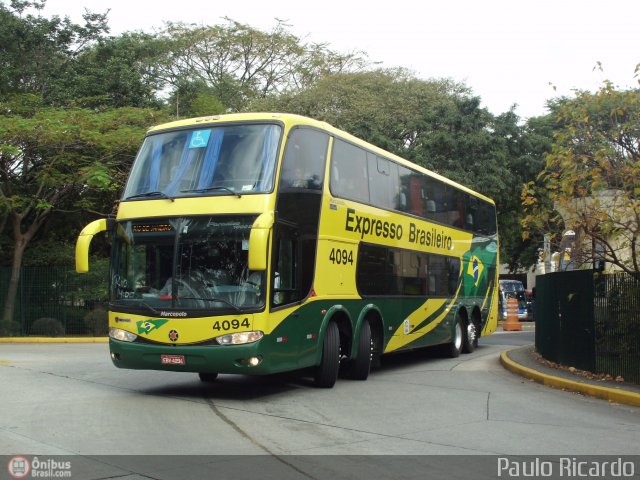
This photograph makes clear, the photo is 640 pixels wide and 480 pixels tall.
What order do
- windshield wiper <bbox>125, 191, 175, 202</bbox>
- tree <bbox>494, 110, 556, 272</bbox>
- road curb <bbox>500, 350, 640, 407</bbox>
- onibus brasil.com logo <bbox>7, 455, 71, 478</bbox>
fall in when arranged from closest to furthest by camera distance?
onibus brasil.com logo <bbox>7, 455, 71, 478</bbox>
windshield wiper <bbox>125, 191, 175, 202</bbox>
road curb <bbox>500, 350, 640, 407</bbox>
tree <bbox>494, 110, 556, 272</bbox>

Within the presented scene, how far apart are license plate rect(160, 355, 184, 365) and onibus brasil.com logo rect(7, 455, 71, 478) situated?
144 inches

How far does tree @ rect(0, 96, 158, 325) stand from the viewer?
78.7 feet

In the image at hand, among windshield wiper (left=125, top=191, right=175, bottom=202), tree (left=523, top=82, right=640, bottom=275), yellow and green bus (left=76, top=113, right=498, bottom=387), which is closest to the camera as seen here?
yellow and green bus (left=76, top=113, right=498, bottom=387)

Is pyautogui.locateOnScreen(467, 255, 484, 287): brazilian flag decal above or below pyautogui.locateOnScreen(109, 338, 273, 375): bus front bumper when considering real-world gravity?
above

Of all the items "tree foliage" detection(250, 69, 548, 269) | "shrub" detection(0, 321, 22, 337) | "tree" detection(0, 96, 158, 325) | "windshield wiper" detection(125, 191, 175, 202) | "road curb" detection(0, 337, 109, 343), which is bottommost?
"road curb" detection(0, 337, 109, 343)

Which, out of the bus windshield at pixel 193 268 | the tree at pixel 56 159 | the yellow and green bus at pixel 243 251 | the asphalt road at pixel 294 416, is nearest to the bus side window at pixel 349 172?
the yellow and green bus at pixel 243 251

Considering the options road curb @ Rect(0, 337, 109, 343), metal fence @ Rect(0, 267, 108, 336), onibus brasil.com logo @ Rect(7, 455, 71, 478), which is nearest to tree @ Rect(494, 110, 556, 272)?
metal fence @ Rect(0, 267, 108, 336)

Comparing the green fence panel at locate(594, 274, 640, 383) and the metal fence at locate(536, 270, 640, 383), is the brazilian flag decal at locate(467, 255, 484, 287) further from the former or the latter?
the green fence panel at locate(594, 274, 640, 383)

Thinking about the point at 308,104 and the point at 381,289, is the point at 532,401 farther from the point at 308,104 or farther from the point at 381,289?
the point at 308,104

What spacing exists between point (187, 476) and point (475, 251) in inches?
587

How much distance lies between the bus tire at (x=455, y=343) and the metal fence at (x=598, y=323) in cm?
373

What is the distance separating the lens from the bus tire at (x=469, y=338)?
65.3 ft

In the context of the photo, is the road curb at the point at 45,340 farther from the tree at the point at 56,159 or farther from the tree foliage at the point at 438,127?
the tree foliage at the point at 438,127

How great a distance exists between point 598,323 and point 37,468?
9922 mm
